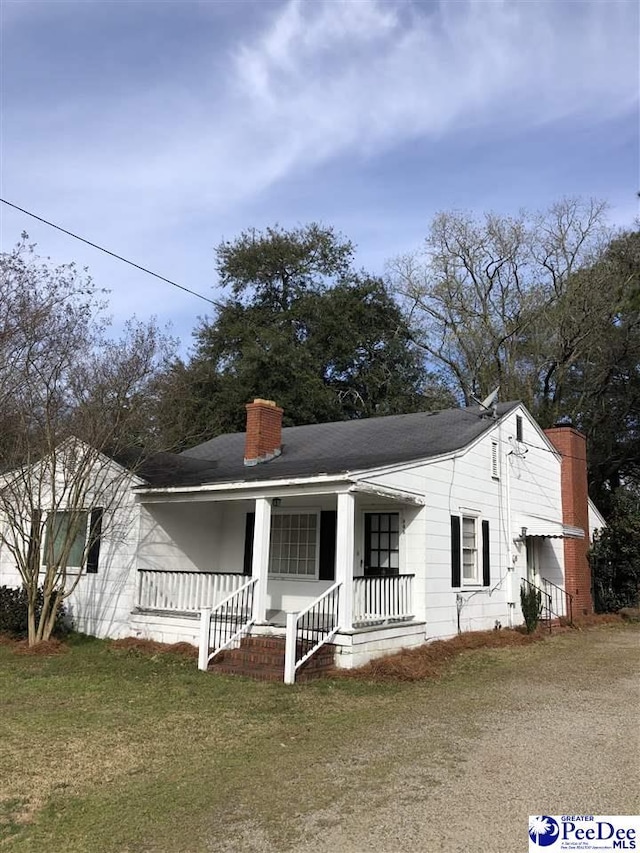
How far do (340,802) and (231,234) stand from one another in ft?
113

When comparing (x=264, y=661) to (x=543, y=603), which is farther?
(x=543, y=603)

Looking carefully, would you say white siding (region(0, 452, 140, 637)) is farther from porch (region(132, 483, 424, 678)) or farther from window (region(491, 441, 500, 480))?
window (region(491, 441, 500, 480))

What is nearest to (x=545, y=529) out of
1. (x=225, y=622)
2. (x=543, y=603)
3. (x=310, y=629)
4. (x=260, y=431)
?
(x=543, y=603)

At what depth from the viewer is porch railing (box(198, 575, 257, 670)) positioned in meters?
9.93

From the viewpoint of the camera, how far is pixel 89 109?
994 centimetres

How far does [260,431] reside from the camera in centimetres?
1415

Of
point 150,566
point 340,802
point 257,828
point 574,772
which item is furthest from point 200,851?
point 150,566

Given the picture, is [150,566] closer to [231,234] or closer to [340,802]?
[340,802]

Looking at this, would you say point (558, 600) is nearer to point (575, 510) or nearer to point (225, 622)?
point (575, 510)

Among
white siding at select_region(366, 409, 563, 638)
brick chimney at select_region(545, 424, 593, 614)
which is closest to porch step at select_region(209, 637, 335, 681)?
white siding at select_region(366, 409, 563, 638)

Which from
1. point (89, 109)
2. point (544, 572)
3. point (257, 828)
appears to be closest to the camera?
point (257, 828)

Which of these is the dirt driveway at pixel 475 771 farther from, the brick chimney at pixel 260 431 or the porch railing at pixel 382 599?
the brick chimney at pixel 260 431

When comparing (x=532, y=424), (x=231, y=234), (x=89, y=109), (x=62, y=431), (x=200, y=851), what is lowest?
(x=200, y=851)

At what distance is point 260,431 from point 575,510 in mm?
9419
